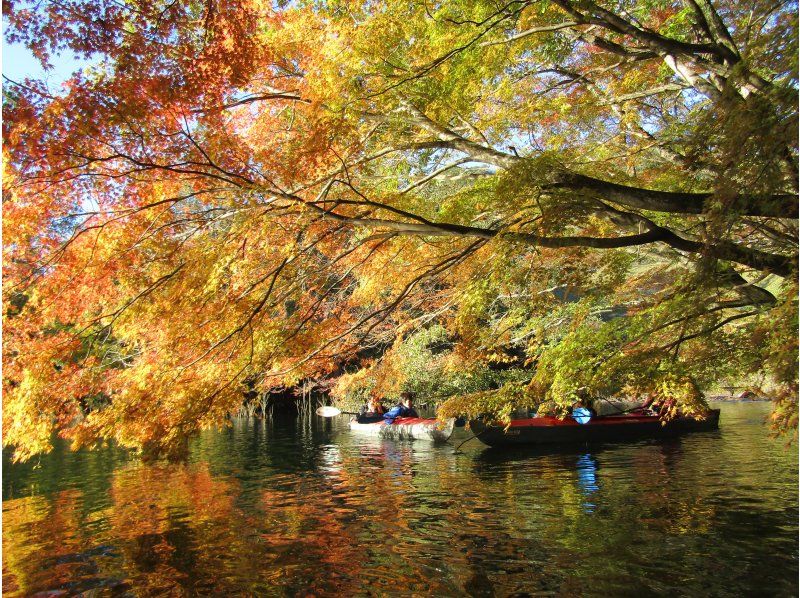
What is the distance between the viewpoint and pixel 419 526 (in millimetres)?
7062

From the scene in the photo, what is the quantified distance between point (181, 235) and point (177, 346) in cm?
135

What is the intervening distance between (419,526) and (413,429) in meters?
9.79

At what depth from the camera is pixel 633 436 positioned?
1560 cm

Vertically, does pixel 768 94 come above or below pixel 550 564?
above

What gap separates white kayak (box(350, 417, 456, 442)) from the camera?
15.9 meters

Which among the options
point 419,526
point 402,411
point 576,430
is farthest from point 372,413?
point 419,526

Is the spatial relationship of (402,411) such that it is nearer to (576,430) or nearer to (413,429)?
(413,429)

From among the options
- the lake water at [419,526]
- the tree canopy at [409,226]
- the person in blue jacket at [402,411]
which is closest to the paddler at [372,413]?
the person in blue jacket at [402,411]

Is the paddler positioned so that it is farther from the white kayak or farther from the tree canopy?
the tree canopy

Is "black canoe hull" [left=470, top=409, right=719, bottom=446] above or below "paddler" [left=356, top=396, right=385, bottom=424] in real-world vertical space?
below

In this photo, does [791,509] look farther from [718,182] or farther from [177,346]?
[177,346]

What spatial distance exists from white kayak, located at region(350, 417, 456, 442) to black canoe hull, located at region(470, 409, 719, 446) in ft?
4.55

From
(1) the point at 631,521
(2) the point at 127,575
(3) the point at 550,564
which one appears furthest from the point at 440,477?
(2) the point at 127,575

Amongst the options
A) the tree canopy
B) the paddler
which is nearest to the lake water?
the tree canopy
